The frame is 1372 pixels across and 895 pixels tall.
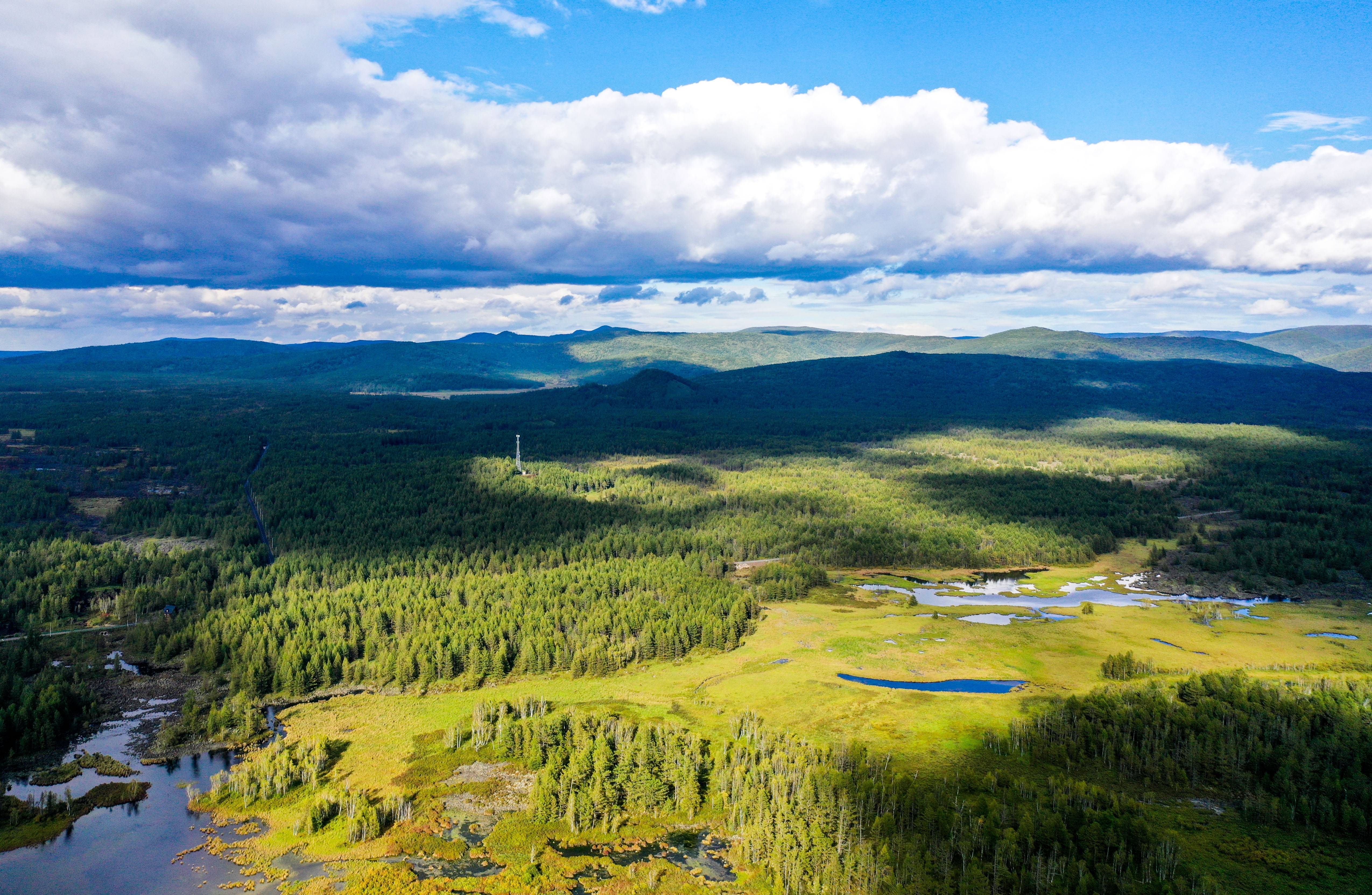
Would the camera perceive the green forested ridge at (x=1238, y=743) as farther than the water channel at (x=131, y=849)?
Yes

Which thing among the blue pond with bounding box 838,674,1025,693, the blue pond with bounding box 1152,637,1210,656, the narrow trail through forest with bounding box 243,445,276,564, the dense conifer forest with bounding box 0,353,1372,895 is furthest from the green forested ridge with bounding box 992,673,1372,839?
the narrow trail through forest with bounding box 243,445,276,564

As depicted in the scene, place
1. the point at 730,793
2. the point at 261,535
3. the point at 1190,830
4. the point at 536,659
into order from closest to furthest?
the point at 1190,830 → the point at 730,793 → the point at 536,659 → the point at 261,535

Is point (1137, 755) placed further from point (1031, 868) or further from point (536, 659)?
point (536, 659)

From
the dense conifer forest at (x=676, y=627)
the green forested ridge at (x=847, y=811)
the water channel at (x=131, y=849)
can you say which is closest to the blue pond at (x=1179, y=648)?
the dense conifer forest at (x=676, y=627)

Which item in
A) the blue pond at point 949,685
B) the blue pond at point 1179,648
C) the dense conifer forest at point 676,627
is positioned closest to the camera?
the dense conifer forest at point 676,627

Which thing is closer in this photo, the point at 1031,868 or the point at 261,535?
the point at 1031,868

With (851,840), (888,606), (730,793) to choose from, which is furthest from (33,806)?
(888,606)

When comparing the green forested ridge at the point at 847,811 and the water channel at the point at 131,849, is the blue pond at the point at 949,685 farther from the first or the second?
the water channel at the point at 131,849

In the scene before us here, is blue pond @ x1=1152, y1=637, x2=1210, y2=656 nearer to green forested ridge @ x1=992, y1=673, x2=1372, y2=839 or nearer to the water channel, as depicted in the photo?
green forested ridge @ x1=992, y1=673, x2=1372, y2=839

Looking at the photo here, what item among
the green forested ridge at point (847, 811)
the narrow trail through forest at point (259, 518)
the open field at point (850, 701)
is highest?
the narrow trail through forest at point (259, 518)
